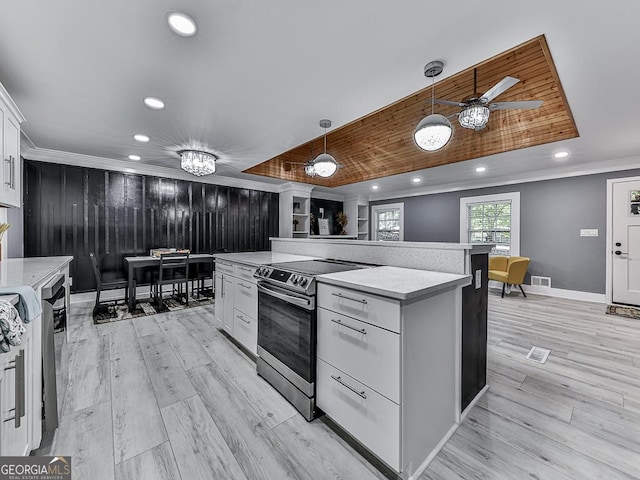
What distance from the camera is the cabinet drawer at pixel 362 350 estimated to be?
1.29 m

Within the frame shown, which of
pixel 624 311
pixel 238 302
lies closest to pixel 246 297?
pixel 238 302

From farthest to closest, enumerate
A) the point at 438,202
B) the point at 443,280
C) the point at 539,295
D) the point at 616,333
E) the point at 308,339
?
the point at 438,202, the point at 539,295, the point at 616,333, the point at 308,339, the point at 443,280

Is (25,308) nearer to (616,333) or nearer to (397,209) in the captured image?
(616,333)

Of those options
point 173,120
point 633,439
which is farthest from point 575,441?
point 173,120

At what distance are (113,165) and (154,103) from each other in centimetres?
273

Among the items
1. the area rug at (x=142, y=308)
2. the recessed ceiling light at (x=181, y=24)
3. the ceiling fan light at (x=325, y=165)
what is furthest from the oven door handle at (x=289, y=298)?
the area rug at (x=142, y=308)

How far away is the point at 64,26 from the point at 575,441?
398cm

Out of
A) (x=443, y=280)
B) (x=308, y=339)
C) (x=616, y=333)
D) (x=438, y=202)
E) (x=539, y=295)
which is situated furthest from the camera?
(x=438, y=202)

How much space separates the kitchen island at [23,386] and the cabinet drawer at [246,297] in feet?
4.46

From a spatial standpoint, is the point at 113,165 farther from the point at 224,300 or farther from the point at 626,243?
the point at 626,243

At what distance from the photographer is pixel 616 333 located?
3203 millimetres

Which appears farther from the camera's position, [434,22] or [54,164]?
[54,164]

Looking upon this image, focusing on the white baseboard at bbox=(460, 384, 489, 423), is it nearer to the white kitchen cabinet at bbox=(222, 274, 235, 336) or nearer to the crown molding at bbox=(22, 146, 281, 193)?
the white kitchen cabinet at bbox=(222, 274, 235, 336)

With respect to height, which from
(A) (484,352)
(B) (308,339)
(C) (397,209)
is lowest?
(A) (484,352)
